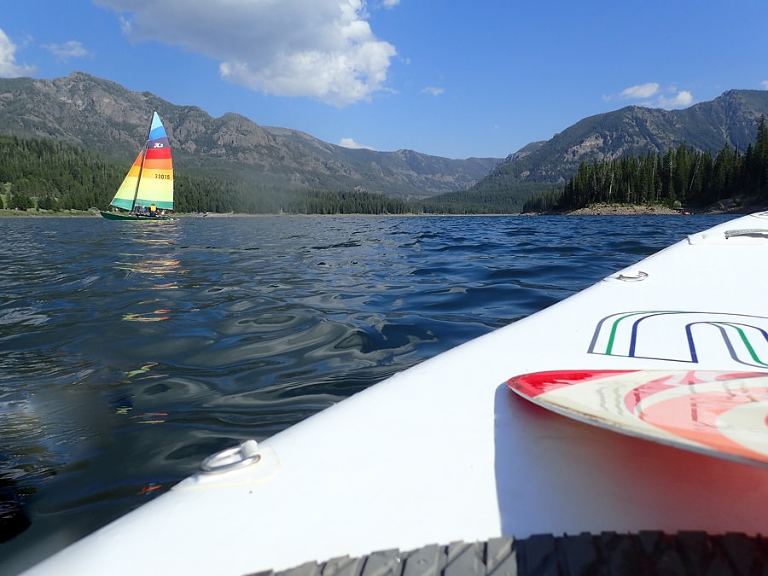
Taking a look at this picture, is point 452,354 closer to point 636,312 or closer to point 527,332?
point 527,332

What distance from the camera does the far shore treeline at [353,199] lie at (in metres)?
81.8

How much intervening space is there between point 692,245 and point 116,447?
7412mm

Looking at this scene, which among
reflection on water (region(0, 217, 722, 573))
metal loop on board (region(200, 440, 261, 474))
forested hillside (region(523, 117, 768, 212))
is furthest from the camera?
forested hillside (region(523, 117, 768, 212))

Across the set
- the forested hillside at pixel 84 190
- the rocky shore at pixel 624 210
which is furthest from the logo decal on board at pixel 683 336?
the forested hillside at pixel 84 190

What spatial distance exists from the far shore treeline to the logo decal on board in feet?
300

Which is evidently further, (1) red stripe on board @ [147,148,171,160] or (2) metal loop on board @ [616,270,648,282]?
(1) red stripe on board @ [147,148,171,160]

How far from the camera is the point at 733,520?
113cm

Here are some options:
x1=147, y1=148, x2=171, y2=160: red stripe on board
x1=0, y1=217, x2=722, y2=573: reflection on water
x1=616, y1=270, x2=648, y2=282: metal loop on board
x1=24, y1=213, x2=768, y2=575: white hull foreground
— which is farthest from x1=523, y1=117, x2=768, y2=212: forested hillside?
x1=24, y1=213, x2=768, y2=575: white hull foreground

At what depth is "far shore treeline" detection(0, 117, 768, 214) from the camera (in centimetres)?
8181

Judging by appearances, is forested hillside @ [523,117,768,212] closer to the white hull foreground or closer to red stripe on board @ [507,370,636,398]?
red stripe on board @ [507,370,636,398]

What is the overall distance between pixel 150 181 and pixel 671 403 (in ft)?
190

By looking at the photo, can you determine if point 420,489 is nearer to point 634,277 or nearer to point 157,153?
point 634,277

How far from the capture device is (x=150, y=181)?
5150 centimetres

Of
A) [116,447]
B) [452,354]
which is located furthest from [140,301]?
[452,354]
